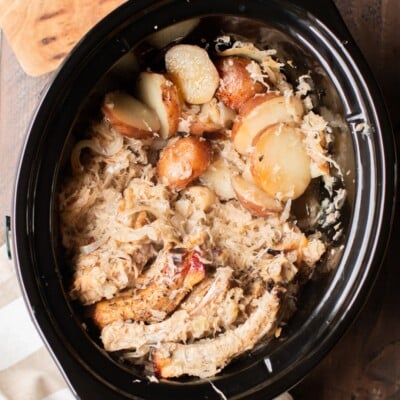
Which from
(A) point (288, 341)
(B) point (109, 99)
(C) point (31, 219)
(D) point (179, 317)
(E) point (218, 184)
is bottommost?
(A) point (288, 341)

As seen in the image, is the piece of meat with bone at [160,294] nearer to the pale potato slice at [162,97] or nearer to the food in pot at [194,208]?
the food in pot at [194,208]

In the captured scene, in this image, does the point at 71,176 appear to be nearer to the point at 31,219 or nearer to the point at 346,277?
the point at 31,219

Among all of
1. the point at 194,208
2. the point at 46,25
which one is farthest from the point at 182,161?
the point at 46,25

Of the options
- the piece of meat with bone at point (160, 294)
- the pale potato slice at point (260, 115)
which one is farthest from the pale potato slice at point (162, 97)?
the piece of meat with bone at point (160, 294)

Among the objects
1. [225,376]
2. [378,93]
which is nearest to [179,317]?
[225,376]

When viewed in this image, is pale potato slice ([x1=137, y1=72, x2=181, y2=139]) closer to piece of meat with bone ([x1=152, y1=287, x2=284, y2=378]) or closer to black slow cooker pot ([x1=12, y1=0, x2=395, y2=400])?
black slow cooker pot ([x1=12, y1=0, x2=395, y2=400])
